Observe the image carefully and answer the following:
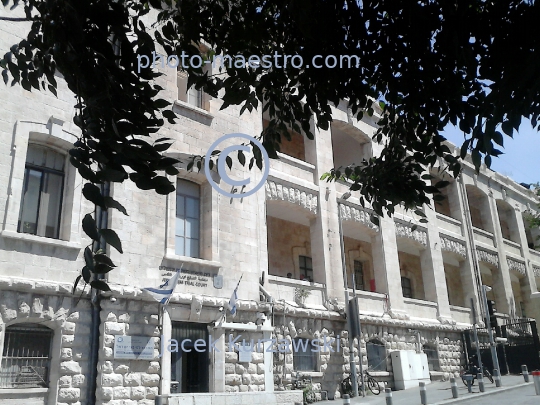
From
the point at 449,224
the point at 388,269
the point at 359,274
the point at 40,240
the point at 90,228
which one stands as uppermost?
the point at 449,224

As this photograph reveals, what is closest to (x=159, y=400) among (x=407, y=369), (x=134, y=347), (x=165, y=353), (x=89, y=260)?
(x=134, y=347)

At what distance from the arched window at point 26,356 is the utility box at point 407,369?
12155 millimetres

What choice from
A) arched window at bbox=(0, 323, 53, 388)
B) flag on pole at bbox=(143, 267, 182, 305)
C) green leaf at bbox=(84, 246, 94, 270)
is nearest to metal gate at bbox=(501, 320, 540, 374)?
flag on pole at bbox=(143, 267, 182, 305)

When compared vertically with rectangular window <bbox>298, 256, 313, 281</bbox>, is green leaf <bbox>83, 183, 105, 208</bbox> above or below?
below

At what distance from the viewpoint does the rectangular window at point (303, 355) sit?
629 inches

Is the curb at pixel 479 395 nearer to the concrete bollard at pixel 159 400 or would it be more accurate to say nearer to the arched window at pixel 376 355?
the arched window at pixel 376 355

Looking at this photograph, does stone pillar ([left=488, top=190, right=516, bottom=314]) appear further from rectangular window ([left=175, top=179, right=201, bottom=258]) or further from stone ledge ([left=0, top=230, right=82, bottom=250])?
stone ledge ([left=0, top=230, right=82, bottom=250])

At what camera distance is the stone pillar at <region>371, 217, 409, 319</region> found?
20.3 metres

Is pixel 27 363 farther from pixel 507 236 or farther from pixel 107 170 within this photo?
pixel 507 236

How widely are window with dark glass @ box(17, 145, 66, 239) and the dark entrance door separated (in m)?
3.89

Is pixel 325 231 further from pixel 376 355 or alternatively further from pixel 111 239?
pixel 111 239

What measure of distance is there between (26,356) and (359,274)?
1588 cm

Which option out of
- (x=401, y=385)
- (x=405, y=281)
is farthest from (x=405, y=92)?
A: (x=405, y=281)

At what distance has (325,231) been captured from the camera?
18391 mm
